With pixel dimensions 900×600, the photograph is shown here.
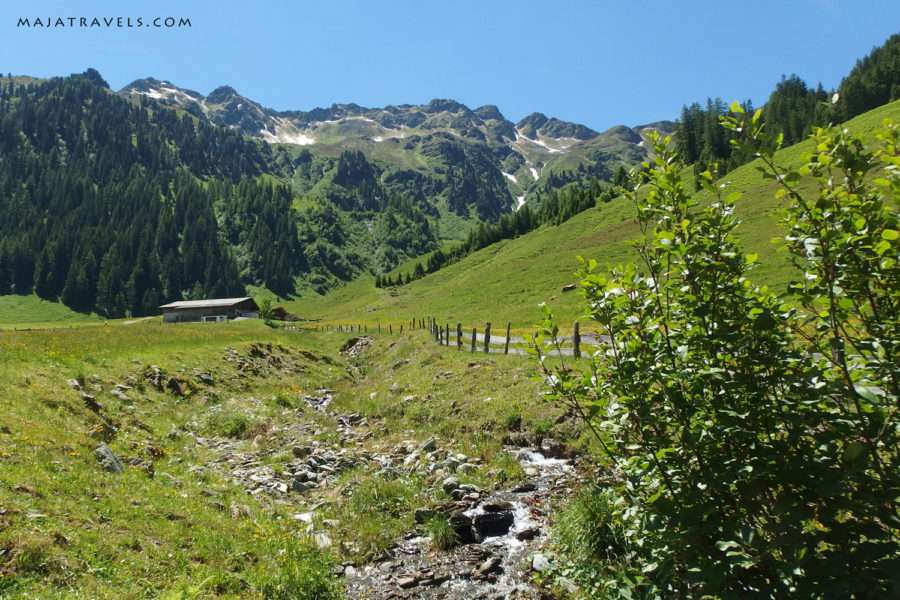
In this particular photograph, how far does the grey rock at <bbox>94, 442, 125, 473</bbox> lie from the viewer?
1045 centimetres

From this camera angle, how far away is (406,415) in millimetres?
18875

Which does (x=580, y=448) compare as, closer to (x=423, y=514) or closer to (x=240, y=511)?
(x=423, y=514)

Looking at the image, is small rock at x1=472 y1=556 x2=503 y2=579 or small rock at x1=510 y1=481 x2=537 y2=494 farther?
small rock at x1=510 y1=481 x2=537 y2=494

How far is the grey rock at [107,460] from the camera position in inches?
411

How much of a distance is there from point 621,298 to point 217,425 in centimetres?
1709

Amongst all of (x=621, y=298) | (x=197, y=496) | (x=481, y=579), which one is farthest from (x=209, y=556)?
(x=621, y=298)

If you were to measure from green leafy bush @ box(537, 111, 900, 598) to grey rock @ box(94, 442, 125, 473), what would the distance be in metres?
10.8

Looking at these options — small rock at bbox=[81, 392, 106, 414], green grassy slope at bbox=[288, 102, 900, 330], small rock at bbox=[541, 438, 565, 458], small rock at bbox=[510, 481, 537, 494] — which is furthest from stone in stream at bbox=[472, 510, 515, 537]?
green grassy slope at bbox=[288, 102, 900, 330]

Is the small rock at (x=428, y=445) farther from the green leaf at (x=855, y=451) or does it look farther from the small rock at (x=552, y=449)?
the green leaf at (x=855, y=451)

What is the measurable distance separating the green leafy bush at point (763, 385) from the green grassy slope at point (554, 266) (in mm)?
43362

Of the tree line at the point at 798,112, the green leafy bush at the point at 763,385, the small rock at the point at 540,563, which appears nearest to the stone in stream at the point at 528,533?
the small rock at the point at 540,563

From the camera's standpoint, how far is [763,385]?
3.98 meters

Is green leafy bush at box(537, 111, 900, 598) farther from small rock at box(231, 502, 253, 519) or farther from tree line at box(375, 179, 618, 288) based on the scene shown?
tree line at box(375, 179, 618, 288)

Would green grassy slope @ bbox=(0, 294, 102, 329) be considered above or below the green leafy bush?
below
